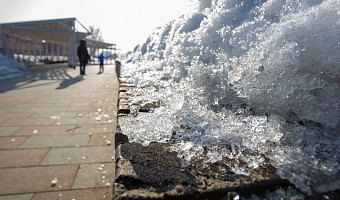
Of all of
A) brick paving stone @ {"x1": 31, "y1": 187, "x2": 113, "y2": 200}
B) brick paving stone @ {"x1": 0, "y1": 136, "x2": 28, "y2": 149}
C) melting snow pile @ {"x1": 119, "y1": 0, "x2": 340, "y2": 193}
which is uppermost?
melting snow pile @ {"x1": 119, "y1": 0, "x2": 340, "y2": 193}

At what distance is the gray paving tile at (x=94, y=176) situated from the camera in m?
1.99

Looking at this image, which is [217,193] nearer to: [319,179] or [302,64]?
[319,179]

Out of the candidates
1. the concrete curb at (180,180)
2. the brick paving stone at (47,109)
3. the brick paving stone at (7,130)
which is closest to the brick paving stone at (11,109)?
the brick paving stone at (47,109)

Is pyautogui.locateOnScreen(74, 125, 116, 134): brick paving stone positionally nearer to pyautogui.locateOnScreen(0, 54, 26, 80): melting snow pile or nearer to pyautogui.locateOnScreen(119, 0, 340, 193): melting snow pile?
pyautogui.locateOnScreen(119, 0, 340, 193): melting snow pile

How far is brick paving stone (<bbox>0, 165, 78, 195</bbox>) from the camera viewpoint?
1896 mm

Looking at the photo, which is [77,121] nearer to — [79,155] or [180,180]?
[79,155]

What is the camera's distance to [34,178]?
2049mm

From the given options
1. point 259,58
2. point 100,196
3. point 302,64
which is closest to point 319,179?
point 302,64

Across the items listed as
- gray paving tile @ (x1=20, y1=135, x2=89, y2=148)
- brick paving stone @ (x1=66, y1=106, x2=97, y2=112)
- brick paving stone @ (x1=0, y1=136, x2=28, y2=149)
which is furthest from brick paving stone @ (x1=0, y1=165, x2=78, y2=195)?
brick paving stone @ (x1=66, y1=106, x2=97, y2=112)

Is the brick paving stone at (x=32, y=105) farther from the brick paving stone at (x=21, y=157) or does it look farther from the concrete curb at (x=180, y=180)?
the concrete curb at (x=180, y=180)

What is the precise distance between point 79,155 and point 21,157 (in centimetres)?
74

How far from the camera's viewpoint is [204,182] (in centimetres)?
78

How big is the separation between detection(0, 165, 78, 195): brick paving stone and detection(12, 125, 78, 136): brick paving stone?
99 centimetres

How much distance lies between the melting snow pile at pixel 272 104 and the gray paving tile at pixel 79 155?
114 centimetres
